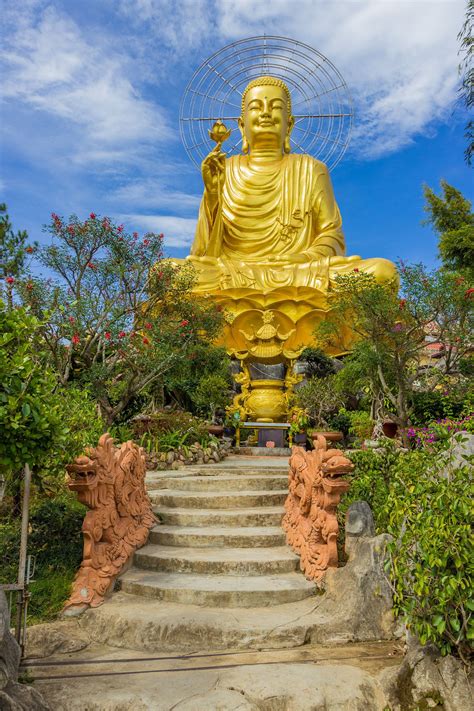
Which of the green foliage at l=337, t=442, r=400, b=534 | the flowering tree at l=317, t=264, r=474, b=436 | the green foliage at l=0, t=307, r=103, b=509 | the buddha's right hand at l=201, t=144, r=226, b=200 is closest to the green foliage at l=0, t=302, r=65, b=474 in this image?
the green foliage at l=0, t=307, r=103, b=509

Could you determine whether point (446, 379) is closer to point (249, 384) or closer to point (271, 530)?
point (249, 384)

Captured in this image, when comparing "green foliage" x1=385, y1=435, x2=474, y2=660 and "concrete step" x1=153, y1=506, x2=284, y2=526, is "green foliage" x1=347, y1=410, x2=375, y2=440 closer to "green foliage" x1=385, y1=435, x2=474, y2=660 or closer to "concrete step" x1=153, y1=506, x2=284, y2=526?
"concrete step" x1=153, y1=506, x2=284, y2=526

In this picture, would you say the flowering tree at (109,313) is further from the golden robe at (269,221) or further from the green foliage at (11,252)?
the golden robe at (269,221)

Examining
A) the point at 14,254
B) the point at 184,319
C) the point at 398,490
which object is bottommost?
the point at 398,490

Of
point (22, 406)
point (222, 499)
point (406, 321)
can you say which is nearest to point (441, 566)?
point (22, 406)

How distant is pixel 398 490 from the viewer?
11.7 ft

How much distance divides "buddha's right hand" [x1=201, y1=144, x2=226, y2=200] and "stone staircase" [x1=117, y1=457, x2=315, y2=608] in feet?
26.7

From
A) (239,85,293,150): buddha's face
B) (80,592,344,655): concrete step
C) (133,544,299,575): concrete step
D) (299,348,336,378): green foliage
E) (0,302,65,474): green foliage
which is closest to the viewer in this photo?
(0,302,65,474): green foliage

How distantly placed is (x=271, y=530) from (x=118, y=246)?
4.89m

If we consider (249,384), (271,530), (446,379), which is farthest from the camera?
(249,384)

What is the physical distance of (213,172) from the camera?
12.9m

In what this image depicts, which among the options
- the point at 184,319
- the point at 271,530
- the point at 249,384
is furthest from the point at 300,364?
the point at 271,530

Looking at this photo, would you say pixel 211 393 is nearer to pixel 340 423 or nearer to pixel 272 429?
pixel 272 429

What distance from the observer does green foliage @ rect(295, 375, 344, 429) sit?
1012cm
